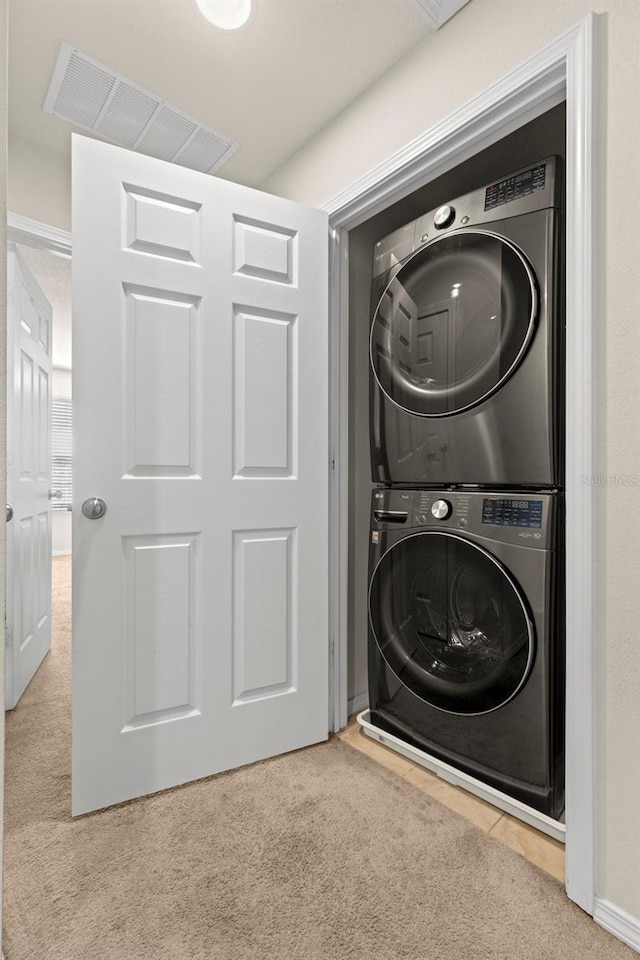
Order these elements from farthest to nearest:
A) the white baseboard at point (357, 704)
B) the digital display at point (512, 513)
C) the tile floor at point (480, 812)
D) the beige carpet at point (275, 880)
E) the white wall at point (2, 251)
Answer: the white baseboard at point (357, 704) < the digital display at point (512, 513) < the tile floor at point (480, 812) < the beige carpet at point (275, 880) < the white wall at point (2, 251)

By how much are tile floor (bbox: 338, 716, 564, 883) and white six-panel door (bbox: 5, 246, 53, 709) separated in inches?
59.2

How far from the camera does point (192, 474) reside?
1.62m

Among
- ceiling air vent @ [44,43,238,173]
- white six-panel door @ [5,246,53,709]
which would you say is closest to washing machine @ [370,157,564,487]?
ceiling air vent @ [44,43,238,173]

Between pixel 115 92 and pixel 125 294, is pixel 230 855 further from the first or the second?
pixel 115 92

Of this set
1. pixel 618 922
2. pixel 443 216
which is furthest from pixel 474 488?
pixel 618 922

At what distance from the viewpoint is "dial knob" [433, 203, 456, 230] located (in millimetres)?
1604

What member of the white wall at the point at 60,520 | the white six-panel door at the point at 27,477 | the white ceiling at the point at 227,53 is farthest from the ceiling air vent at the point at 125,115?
the white wall at the point at 60,520

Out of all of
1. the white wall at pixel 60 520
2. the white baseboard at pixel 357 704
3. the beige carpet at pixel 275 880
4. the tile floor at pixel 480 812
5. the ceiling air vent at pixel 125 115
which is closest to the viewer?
the beige carpet at pixel 275 880

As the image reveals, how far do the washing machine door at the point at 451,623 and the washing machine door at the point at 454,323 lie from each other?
474mm

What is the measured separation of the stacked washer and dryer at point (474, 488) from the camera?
1.38 meters

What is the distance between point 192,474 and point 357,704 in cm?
121

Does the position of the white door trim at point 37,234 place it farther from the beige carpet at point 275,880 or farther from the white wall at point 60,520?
the white wall at point 60,520

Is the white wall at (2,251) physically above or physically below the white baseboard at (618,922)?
above

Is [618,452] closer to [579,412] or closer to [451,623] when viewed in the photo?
[579,412]
